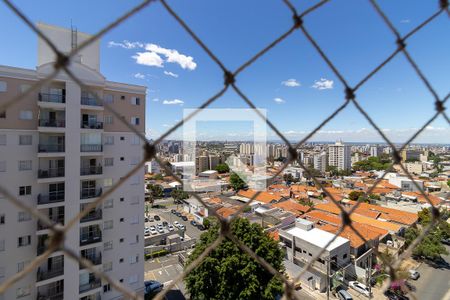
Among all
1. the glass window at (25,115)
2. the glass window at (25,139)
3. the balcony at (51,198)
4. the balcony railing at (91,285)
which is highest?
the glass window at (25,115)

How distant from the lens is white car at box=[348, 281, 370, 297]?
6.22m

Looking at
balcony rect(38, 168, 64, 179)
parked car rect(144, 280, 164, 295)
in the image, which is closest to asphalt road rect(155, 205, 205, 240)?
parked car rect(144, 280, 164, 295)

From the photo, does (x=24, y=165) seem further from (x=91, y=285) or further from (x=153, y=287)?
(x=153, y=287)

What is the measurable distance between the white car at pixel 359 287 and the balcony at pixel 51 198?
719 centimetres

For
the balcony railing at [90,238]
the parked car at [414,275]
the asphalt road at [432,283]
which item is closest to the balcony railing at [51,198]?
the balcony railing at [90,238]

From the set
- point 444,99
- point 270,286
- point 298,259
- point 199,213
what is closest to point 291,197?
point 199,213

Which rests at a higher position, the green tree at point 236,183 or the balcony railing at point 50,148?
the balcony railing at point 50,148

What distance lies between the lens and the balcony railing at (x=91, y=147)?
4.35m

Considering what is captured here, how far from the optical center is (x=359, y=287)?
642cm

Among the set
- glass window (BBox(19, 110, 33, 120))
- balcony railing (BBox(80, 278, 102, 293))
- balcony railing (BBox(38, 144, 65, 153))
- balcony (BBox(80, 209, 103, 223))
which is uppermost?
glass window (BBox(19, 110, 33, 120))

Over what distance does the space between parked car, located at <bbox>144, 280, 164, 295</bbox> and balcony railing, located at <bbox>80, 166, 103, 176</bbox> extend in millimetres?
3599

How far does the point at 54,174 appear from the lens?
13.4 ft

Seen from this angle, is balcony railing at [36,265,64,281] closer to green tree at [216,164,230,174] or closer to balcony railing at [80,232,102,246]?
balcony railing at [80,232,102,246]

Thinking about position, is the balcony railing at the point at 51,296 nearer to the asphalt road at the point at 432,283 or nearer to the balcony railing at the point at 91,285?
the balcony railing at the point at 91,285
